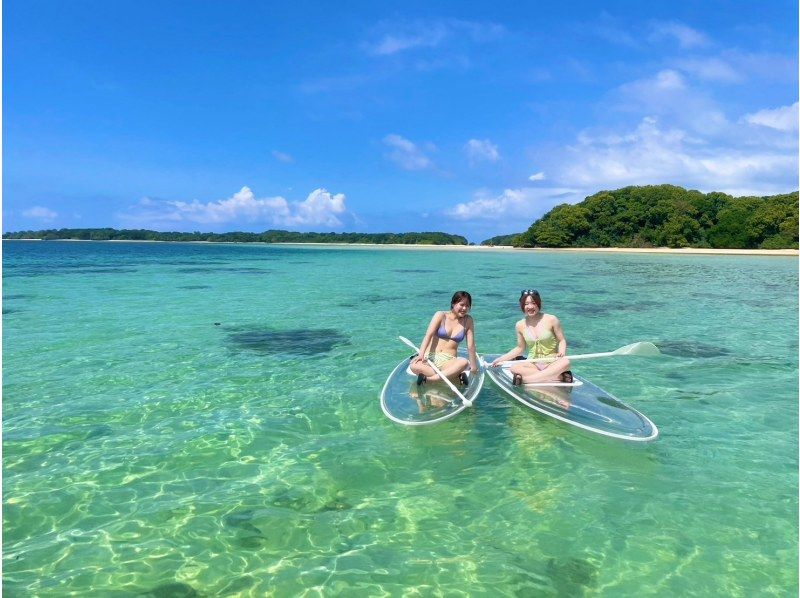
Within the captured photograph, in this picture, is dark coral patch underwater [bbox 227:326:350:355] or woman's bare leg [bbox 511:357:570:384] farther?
dark coral patch underwater [bbox 227:326:350:355]

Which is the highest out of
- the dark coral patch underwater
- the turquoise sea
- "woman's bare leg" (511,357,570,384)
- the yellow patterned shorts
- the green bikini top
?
the green bikini top

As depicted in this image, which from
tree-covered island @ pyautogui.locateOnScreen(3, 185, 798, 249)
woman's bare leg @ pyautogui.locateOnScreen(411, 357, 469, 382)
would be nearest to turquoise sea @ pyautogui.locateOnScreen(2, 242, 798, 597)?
woman's bare leg @ pyautogui.locateOnScreen(411, 357, 469, 382)

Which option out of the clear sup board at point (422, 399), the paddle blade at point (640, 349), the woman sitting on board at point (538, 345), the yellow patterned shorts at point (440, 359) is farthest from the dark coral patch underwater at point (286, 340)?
the paddle blade at point (640, 349)

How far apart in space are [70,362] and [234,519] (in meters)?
7.63

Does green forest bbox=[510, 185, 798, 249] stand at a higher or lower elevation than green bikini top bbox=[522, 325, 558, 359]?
higher

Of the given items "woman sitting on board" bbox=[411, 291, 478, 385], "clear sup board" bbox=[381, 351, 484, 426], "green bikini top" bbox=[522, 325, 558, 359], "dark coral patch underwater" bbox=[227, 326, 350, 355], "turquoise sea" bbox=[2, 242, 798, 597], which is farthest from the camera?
"dark coral patch underwater" bbox=[227, 326, 350, 355]

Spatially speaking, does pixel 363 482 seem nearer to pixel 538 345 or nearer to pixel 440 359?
pixel 440 359

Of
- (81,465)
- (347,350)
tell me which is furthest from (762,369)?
(81,465)

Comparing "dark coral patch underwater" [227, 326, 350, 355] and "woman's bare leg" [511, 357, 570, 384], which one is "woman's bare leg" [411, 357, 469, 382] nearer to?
"woman's bare leg" [511, 357, 570, 384]

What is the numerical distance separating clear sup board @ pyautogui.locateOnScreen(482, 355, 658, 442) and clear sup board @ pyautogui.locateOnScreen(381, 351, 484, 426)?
0.68 meters

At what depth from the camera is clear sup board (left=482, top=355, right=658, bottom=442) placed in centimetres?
648

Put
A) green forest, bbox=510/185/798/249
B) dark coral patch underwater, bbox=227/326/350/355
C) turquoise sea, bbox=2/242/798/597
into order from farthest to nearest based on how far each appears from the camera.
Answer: green forest, bbox=510/185/798/249 → dark coral patch underwater, bbox=227/326/350/355 → turquoise sea, bbox=2/242/798/597

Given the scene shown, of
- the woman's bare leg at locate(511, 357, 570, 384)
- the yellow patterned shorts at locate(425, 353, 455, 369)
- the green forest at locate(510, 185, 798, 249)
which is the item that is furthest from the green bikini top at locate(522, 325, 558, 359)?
the green forest at locate(510, 185, 798, 249)

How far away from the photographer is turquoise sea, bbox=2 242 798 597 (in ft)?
13.8
